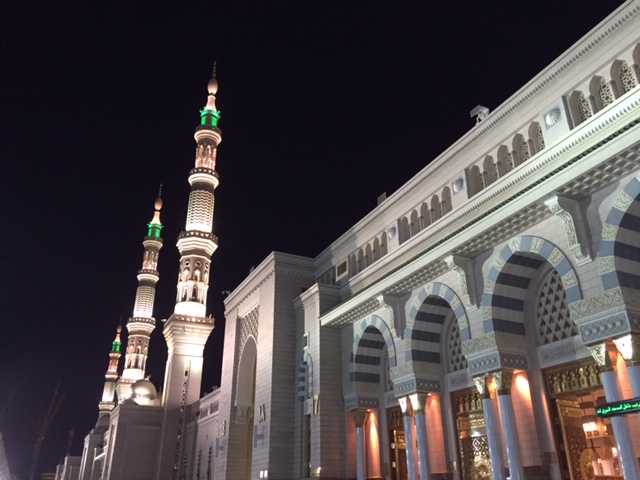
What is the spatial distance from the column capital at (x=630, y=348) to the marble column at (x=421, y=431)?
17.2 ft

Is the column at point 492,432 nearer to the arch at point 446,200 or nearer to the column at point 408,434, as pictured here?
the column at point 408,434

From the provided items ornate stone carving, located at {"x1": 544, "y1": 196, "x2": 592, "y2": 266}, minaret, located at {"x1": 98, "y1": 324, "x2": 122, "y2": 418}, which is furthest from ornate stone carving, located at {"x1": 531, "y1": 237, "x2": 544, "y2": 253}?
minaret, located at {"x1": 98, "y1": 324, "x2": 122, "y2": 418}

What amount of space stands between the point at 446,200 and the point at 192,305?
19898 millimetres

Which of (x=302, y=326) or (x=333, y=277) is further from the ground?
(x=333, y=277)

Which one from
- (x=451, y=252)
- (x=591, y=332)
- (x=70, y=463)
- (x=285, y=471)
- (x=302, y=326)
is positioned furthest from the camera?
(x=70, y=463)

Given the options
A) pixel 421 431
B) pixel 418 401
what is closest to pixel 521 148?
pixel 418 401

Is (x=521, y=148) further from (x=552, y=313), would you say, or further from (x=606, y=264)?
(x=606, y=264)

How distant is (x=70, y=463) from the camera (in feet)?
149

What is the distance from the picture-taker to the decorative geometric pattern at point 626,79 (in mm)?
9802

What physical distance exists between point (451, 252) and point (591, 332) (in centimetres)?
341

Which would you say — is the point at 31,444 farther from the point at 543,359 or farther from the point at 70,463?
the point at 543,359

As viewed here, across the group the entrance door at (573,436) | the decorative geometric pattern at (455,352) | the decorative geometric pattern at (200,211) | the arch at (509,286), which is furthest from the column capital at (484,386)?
the decorative geometric pattern at (200,211)

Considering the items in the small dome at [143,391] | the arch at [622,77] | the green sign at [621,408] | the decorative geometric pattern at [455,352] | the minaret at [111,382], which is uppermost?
the minaret at [111,382]

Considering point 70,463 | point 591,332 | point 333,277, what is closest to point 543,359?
point 591,332
